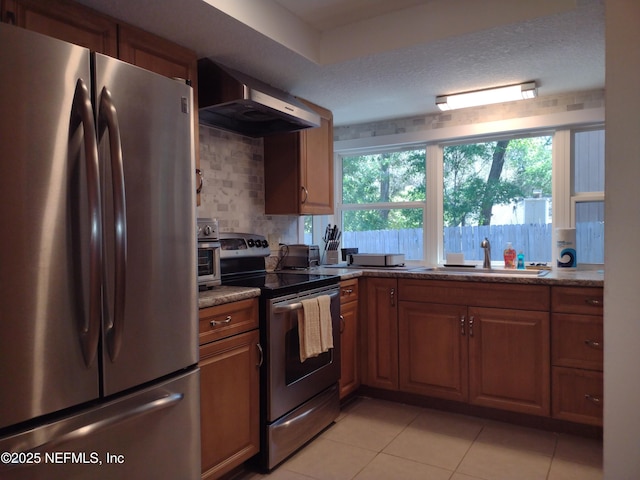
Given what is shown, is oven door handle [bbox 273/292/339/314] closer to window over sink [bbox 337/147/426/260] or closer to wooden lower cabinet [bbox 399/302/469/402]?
wooden lower cabinet [bbox 399/302/469/402]

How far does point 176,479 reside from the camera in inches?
58.5

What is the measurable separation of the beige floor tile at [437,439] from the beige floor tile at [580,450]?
1.43ft

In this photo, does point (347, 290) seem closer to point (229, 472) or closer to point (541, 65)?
point (229, 472)

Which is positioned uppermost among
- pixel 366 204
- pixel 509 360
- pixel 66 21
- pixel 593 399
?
pixel 66 21

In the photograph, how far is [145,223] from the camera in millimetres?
1365

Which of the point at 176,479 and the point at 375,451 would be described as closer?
the point at 176,479

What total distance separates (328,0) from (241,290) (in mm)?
1499

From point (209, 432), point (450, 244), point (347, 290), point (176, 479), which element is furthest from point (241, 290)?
point (450, 244)

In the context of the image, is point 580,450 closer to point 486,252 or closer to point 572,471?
point 572,471

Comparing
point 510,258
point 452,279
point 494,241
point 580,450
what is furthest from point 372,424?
point 494,241

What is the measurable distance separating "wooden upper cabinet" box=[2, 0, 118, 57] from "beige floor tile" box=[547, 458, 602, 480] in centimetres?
280

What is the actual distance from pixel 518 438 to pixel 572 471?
0.37m

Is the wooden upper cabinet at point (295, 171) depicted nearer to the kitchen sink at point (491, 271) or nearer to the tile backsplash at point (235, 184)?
the tile backsplash at point (235, 184)

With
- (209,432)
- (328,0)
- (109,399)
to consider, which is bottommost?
(209,432)
